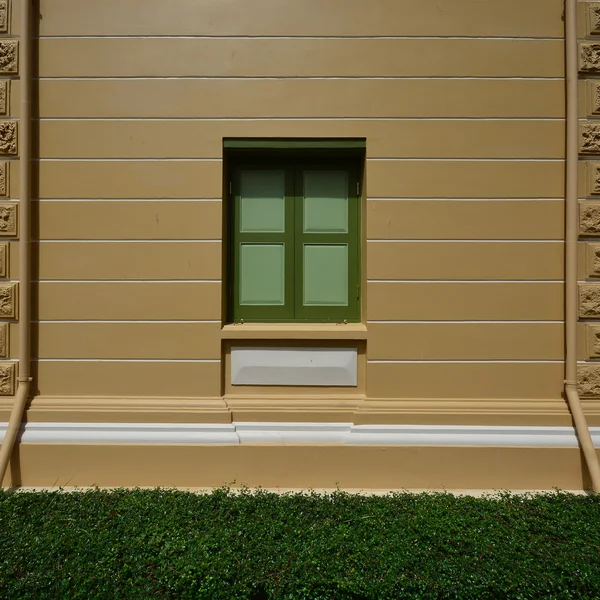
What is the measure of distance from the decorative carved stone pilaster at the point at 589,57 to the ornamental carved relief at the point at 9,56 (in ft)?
17.7

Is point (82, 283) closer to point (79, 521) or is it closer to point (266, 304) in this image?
point (266, 304)

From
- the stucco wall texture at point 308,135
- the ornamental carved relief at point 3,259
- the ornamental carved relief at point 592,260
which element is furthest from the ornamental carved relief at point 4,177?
the ornamental carved relief at point 592,260

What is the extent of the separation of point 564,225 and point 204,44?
3.86m

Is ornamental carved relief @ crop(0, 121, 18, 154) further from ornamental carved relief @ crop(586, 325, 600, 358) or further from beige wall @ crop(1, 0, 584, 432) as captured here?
ornamental carved relief @ crop(586, 325, 600, 358)

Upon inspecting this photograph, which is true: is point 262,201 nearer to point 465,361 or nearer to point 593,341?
point 465,361

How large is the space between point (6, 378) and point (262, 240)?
2814mm

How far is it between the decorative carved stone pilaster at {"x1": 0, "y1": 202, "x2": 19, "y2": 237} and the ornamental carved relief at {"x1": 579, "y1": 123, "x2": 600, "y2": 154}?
5475mm

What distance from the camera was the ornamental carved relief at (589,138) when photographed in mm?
3943

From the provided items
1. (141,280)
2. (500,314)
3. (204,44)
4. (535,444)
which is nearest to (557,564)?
(535,444)

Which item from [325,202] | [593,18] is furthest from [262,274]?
[593,18]

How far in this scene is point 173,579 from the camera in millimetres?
→ 2629

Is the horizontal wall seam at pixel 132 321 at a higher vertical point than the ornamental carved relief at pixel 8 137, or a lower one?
lower

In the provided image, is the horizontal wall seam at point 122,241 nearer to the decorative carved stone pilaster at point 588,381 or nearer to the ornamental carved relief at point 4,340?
the ornamental carved relief at point 4,340

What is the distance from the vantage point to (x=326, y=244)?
4.32 meters
